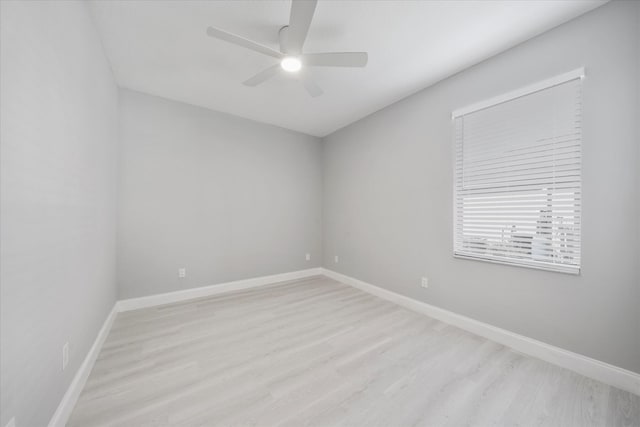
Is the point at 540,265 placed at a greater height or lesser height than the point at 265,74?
lesser

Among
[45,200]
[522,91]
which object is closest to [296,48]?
[45,200]

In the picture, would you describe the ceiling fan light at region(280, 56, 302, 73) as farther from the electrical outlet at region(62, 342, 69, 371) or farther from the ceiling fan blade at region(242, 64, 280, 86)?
the electrical outlet at region(62, 342, 69, 371)

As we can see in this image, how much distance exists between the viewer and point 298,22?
57.6 inches

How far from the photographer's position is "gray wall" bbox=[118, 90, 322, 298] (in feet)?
9.30

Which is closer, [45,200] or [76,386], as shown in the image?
[45,200]

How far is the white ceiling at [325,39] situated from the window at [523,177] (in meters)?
0.52

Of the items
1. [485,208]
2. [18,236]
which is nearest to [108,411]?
[18,236]

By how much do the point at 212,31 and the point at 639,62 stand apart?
276cm

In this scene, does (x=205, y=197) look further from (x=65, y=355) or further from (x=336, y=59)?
(x=336, y=59)

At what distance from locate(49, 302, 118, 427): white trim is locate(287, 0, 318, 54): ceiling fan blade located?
2.52 metres

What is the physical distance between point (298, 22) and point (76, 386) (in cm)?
264

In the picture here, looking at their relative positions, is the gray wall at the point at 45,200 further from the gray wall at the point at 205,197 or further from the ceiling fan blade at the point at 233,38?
the gray wall at the point at 205,197

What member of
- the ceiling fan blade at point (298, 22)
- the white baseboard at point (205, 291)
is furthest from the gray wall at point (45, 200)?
the ceiling fan blade at point (298, 22)

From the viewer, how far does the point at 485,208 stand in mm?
2248
